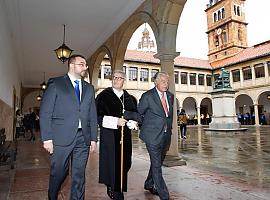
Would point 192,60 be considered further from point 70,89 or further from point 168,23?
point 70,89

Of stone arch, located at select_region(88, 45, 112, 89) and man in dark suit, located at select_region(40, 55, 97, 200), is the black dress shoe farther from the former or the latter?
stone arch, located at select_region(88, 45, 112, 89)

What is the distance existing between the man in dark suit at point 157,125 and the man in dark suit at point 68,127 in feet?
2.62

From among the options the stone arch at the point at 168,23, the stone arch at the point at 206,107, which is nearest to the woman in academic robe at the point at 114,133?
the stone arch at the point at 168,23

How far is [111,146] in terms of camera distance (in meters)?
3.03

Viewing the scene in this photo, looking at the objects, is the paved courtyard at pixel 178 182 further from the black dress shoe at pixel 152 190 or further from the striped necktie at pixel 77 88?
the striped necktie at pixel 77 88

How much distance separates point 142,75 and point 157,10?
26.4 metres

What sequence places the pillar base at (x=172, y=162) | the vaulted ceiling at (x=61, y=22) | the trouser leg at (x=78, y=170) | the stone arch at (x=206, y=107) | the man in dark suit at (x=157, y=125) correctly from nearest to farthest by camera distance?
the trouser leg at (x=78, y=170), the man in dark suit at (x=157, y=125), the pillar base at (x=172, y=162), the vaulted ceiling at (x=61, y=22), the stone arch at (x=206, y=107)

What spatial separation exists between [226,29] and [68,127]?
158 ft

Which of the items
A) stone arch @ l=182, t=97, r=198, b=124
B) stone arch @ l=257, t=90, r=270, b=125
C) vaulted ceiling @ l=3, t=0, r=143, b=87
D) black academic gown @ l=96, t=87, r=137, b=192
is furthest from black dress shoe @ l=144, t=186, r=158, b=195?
stone arch @ l=182, t=97, r=198, b=124

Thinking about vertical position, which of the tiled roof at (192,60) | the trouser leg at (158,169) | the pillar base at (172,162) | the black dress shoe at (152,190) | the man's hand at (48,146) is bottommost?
the black dress shoe at (152,190)

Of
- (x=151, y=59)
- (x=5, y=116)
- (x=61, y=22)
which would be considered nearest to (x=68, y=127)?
(x=5, y=116)

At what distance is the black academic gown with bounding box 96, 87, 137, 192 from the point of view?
9.89 feet

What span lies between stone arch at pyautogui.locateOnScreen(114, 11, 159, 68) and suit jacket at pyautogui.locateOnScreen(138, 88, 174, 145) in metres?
2.97

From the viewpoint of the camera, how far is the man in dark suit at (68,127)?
2443 mm
